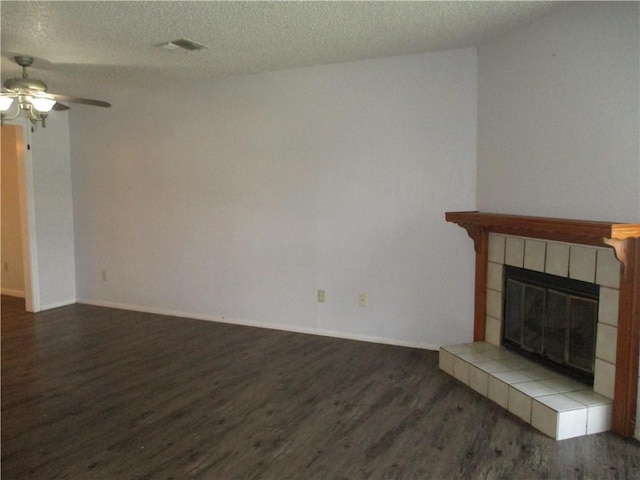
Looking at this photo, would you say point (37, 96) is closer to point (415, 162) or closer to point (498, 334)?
point (415, 162)

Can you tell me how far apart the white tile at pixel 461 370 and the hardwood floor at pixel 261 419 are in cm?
6

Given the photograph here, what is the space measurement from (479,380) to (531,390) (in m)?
0.38

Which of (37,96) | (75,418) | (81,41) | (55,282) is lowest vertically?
(75,418)

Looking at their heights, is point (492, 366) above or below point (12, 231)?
below

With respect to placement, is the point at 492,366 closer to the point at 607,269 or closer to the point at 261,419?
the point at 607,269

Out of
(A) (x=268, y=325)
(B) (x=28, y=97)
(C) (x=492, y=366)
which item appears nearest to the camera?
(C) (x=492, y=366)

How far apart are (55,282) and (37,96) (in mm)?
2878

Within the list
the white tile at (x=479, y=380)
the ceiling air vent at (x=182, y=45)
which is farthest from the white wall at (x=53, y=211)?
the white tile at (x=479, y=380)

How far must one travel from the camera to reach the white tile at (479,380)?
294 centimetres

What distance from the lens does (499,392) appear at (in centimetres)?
282

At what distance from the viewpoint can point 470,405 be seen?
284cm

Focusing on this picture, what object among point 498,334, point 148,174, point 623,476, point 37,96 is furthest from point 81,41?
point 623,476

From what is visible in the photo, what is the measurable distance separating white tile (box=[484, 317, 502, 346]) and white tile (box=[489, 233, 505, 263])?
0.44 meters

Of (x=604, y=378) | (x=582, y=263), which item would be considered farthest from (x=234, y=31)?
(x=604, y=378)
